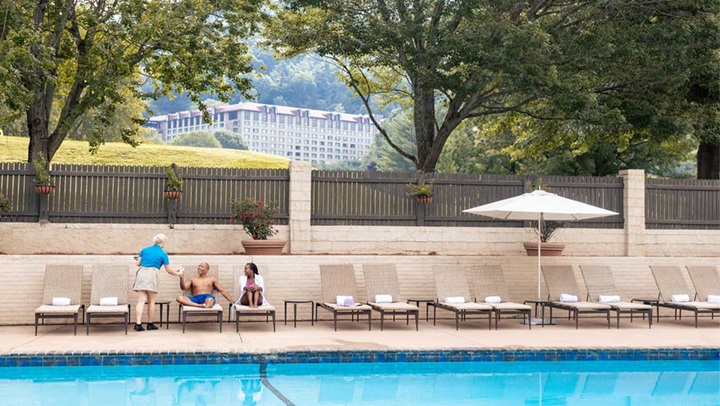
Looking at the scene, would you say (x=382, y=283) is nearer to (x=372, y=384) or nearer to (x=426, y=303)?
(x=426, y=303)

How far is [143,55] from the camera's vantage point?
17.4 m

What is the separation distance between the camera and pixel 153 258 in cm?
1159

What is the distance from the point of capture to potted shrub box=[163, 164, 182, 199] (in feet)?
48.1

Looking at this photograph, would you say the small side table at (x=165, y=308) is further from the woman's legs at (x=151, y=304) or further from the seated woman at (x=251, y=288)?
the seated woman at (x=251, y=288)

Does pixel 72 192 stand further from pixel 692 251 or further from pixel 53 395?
pixel 692 251

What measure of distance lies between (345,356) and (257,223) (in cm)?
542

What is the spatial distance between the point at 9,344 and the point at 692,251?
43.1ft

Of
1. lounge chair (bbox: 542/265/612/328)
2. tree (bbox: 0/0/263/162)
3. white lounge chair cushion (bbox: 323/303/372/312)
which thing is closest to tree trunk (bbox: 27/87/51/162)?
tree (bbox: 0/0/263/162)

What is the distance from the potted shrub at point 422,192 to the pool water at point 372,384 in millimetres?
6212

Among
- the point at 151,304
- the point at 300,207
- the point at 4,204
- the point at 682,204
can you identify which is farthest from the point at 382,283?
the point at 682,204

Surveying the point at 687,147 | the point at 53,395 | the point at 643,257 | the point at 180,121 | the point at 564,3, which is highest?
the point at 180,121

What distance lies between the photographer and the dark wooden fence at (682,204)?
16578 mm

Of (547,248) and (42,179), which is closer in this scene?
(42,179)

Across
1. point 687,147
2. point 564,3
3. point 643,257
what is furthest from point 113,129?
point 643,257
